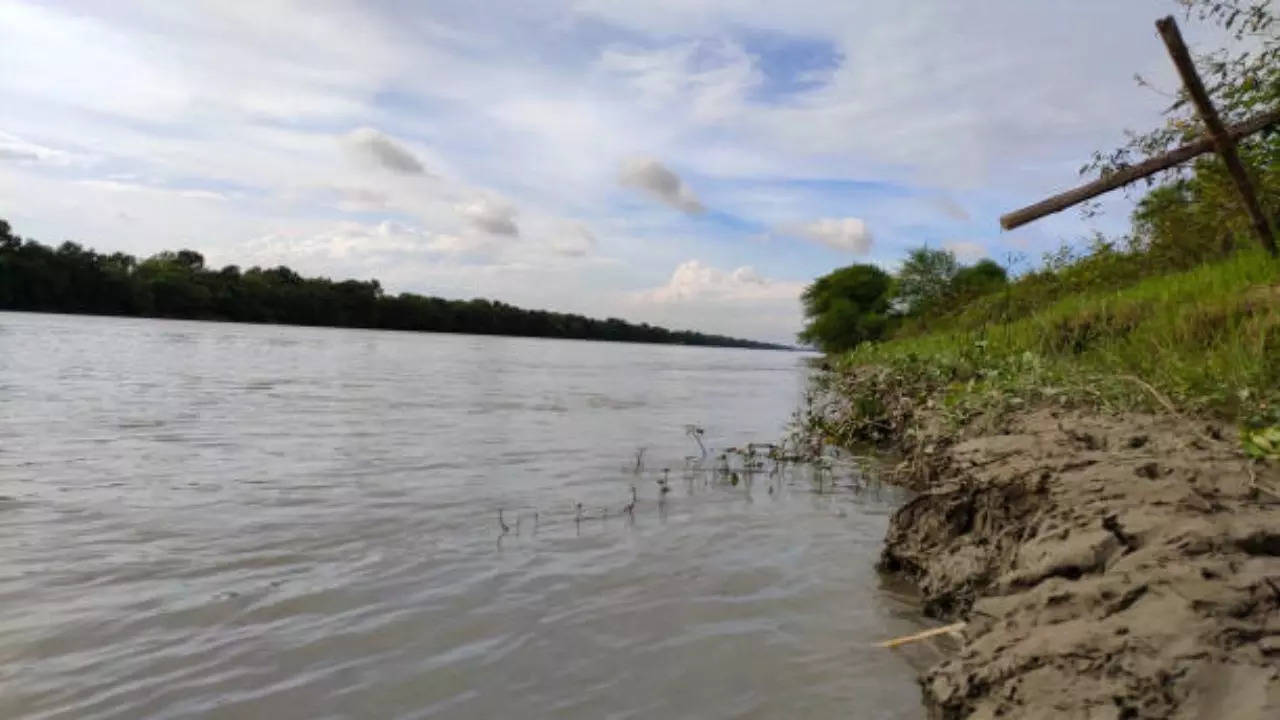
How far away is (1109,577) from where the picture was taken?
3.07m

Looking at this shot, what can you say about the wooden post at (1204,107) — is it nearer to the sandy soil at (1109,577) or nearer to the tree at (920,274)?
the sandy soil at (1109,577)

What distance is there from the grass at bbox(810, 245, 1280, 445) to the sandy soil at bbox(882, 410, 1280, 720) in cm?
84

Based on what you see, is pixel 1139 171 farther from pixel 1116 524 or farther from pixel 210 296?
pixel 210 296

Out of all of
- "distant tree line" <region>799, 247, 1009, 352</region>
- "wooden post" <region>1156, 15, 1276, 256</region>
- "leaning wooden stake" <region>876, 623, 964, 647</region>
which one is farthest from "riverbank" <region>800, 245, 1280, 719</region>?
"distant tree line" <region>799, 247, 1009, 352</region>

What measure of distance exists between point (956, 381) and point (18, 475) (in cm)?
1047

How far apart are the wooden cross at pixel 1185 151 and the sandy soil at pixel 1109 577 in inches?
161

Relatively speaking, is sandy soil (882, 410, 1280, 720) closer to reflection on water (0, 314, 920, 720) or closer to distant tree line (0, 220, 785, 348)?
reflection on water (0, 314, 920, 720)

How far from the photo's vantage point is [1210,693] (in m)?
2.29

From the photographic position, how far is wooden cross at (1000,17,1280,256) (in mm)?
8352

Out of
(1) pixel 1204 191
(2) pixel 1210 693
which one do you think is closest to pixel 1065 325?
(1) pixel 1204 191

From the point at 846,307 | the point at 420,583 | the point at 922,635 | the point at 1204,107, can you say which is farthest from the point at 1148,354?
the point at 846,307

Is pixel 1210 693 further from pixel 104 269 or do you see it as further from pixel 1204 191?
pixel 104 269

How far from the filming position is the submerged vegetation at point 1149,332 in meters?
5.76

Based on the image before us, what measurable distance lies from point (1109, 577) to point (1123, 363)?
4817 mm
